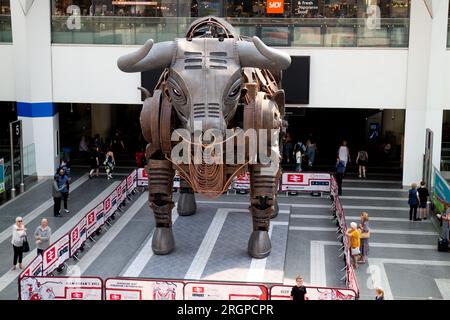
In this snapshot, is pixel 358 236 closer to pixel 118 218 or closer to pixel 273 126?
pixel 273 126

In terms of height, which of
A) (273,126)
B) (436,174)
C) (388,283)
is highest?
(273,126)

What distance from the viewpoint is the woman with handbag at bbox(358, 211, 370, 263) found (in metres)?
16.1

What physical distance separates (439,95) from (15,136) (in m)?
12.4

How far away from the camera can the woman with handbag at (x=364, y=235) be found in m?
16.1

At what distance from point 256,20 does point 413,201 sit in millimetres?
7304

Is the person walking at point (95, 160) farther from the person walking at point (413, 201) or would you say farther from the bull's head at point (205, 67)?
the bull's head at point (205, 67)

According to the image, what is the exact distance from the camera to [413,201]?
63.1 ft

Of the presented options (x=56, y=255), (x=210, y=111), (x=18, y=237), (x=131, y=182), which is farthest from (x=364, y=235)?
(x=131, y=182)

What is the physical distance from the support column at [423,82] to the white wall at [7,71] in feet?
39.5

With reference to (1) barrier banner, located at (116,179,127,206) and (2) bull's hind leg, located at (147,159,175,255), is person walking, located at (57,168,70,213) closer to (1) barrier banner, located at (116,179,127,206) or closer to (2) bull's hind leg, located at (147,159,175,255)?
(1) barrier banner, located at (116,179,127,206)

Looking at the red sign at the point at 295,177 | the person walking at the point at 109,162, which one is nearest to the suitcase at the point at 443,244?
the red sign at the point at 295,177

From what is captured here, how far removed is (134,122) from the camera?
Result: 3008 centimetres

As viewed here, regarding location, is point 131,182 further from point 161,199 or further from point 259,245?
point 259,245
